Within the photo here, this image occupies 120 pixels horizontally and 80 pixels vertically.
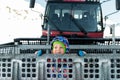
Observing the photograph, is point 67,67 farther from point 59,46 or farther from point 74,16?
point 74,16

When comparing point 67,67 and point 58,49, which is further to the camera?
point 58,49

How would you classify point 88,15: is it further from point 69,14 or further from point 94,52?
point 94,52

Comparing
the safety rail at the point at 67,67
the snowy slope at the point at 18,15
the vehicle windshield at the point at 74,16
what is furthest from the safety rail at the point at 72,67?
the snowy slope at the point at 18,15

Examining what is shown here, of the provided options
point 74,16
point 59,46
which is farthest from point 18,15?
point 59,46

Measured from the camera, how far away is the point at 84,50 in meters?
8.31

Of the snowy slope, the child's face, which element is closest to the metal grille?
the child's face

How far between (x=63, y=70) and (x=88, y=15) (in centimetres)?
583

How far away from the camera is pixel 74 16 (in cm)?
1305

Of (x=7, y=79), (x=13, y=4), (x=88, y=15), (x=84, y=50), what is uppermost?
(x=13, y=4)

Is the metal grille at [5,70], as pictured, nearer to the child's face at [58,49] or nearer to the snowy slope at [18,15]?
the child's face at [58,49]

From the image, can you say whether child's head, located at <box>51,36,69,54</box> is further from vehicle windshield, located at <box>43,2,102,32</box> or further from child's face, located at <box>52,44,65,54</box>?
vehicle windshield, located at <box>43,2,102,32</box>

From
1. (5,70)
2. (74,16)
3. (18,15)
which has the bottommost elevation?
(5,70)

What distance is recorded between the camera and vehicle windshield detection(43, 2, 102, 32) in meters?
12.9

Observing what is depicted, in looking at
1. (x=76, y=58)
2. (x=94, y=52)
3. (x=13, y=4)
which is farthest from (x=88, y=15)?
(x=13, y=4)
